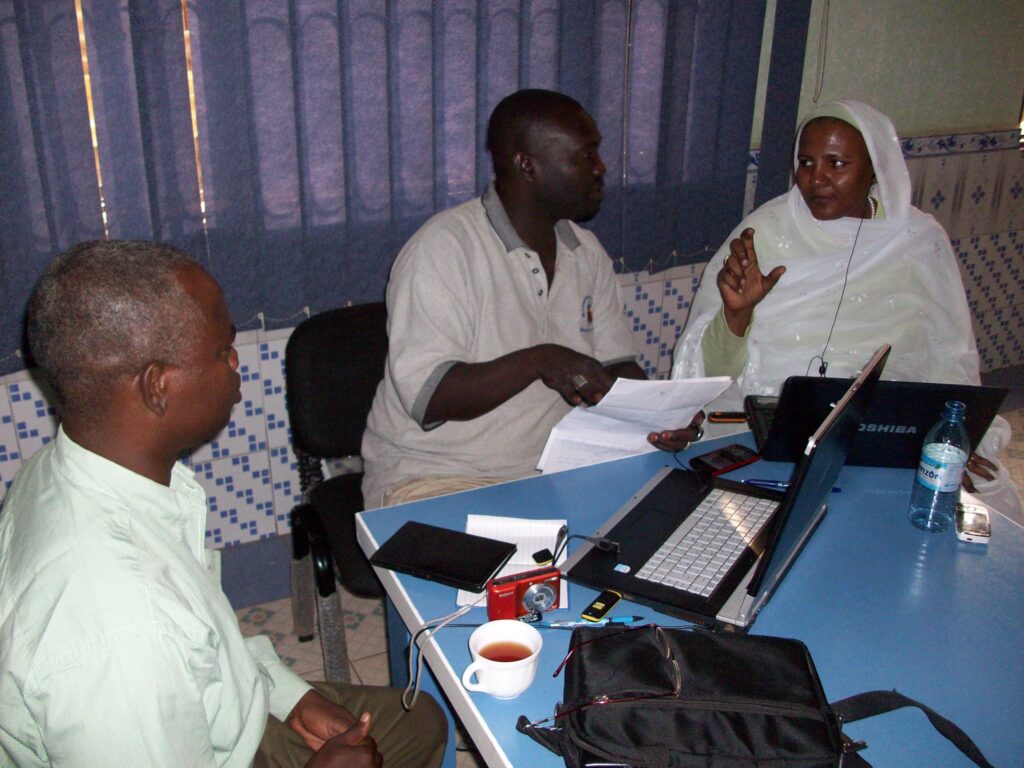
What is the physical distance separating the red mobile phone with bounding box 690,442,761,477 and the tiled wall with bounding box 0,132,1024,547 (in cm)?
140

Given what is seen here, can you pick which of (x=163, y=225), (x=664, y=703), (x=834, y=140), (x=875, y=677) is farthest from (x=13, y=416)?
(x=834, y=140)

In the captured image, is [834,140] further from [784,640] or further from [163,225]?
[163,225]

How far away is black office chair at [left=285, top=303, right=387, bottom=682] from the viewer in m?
2.17

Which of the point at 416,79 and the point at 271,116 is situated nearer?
the point at 271,116

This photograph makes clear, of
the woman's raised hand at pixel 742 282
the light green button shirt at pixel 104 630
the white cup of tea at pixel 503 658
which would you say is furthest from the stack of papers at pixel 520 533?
the woman's raised hand at pixel 742 282

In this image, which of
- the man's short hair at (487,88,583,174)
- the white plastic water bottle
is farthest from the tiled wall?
the white plastic water bottle

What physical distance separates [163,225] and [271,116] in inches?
A: 16.7

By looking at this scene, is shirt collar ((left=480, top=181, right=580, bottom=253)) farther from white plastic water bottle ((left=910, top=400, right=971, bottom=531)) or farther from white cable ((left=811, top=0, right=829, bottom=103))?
white cable ((left=811, top=0, right=829, bottom=103))

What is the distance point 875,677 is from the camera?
49.6 inches

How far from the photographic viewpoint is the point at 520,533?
5.30ft

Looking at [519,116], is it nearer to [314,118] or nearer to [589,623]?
[314,118]

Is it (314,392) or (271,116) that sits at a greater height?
(271,116)

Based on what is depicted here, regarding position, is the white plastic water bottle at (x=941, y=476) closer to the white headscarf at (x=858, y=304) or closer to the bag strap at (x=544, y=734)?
the white headscarf at (x=858, y=304)

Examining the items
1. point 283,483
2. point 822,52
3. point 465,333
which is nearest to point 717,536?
point 465,333
